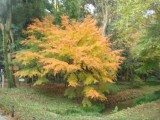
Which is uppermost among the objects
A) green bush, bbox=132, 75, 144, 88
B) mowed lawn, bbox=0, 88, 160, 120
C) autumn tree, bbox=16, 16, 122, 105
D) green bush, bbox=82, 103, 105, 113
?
autumn tree, bbox=16, 16, 122, 105

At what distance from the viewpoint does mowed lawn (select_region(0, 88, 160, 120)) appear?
55.3ft

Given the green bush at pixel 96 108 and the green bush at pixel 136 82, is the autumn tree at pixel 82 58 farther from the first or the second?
the green bush at pixel 136 82

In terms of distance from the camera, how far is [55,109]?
69.3 ft

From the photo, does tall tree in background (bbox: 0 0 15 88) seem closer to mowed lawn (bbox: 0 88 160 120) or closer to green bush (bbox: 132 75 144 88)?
mowed lawn (bbox: 0 88 160 120)

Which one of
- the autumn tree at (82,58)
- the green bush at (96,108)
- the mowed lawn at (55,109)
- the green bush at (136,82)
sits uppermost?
the autumn tree at (82,58)

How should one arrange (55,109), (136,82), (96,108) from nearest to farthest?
(55,109), (96,108), (136,82)

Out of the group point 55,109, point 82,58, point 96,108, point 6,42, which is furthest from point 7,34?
point 96,108

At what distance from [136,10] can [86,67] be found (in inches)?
317

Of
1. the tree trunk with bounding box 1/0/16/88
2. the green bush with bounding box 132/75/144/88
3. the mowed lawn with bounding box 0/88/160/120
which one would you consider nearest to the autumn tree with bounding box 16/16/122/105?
A: the mowed lawn with bounding box 0/88/160/120

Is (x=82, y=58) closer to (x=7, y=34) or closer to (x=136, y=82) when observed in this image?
(x=7, y=34)

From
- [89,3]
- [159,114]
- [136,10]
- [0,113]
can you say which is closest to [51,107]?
[0,113]

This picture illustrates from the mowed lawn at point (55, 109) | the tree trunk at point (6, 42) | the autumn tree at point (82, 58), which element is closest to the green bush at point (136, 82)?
the autumn tree at point (82, 58)

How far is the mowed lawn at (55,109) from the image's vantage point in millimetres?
16844

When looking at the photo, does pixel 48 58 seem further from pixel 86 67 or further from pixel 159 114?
pixel 159 114
